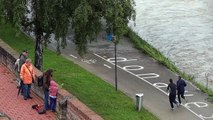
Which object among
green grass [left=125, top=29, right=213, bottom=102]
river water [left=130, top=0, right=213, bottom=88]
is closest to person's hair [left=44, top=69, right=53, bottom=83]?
green grass [left=125, top=29, right=213, bottom=102]

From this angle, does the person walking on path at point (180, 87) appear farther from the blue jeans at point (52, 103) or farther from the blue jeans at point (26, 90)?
the blue jeans at point (52, 103)

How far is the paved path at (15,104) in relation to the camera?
43.8ft

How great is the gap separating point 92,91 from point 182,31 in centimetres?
1892

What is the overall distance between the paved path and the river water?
11.9 meters

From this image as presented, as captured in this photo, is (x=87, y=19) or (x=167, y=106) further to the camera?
(x=167, y=106)

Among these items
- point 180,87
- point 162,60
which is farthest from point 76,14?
point 162,60

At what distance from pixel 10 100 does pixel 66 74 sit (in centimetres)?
704

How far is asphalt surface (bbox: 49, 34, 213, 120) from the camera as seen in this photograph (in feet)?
63.1

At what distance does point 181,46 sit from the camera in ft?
108

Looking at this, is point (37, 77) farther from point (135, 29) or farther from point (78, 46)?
point (135, 29)

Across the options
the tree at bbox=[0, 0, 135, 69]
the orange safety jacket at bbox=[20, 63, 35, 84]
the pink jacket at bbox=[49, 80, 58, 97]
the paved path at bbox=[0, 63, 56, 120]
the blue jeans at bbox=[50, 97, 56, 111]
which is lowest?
the paved path at bbox=[0, 63, 56, 120]

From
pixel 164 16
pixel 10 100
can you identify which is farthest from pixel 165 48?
pixel 10 100

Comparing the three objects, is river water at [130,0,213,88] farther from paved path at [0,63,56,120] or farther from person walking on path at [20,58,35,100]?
person walking on path at [20,58,35,100]

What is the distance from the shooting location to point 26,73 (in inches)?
559
